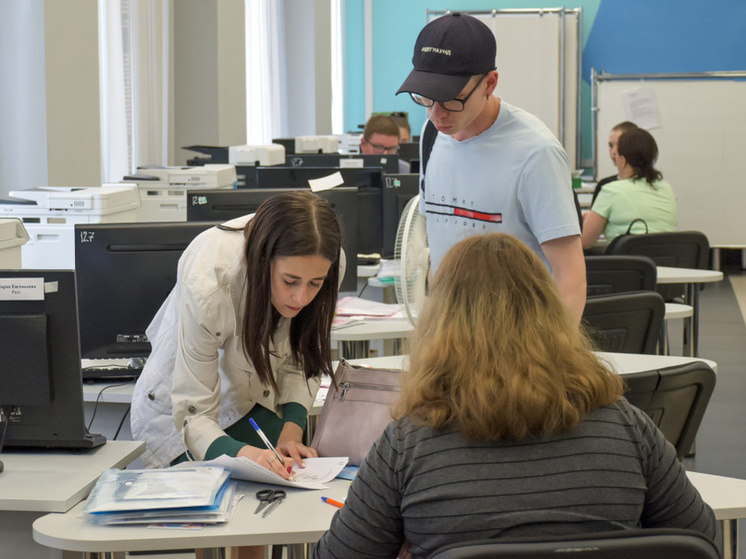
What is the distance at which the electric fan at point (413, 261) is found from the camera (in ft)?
7.89

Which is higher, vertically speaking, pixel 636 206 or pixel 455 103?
pixel 455 103

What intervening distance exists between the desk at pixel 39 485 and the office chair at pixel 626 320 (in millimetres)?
1514

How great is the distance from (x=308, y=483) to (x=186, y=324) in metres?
0.43

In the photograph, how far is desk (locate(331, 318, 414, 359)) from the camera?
10.8ft

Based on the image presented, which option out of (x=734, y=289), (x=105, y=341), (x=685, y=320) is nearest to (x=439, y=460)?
(x=105, y=341)

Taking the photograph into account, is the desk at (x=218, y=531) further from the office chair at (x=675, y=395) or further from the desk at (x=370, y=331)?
the desk at (x=370, y=331)

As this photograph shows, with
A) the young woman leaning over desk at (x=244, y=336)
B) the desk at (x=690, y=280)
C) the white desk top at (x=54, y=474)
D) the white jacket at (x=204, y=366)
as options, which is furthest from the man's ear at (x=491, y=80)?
the desk at (x=690, y=280)

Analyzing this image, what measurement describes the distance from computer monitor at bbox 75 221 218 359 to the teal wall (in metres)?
7.59

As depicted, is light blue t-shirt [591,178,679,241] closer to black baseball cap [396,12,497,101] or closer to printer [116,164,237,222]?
printer [116,164,237,222]

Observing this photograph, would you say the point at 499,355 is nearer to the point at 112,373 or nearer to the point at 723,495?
the point at 723,495

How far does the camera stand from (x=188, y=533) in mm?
1684

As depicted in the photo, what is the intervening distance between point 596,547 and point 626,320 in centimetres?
197

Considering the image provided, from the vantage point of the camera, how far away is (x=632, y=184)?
17.7 ft

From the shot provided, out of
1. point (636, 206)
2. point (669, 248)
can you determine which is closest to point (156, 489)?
point (669, 248)
